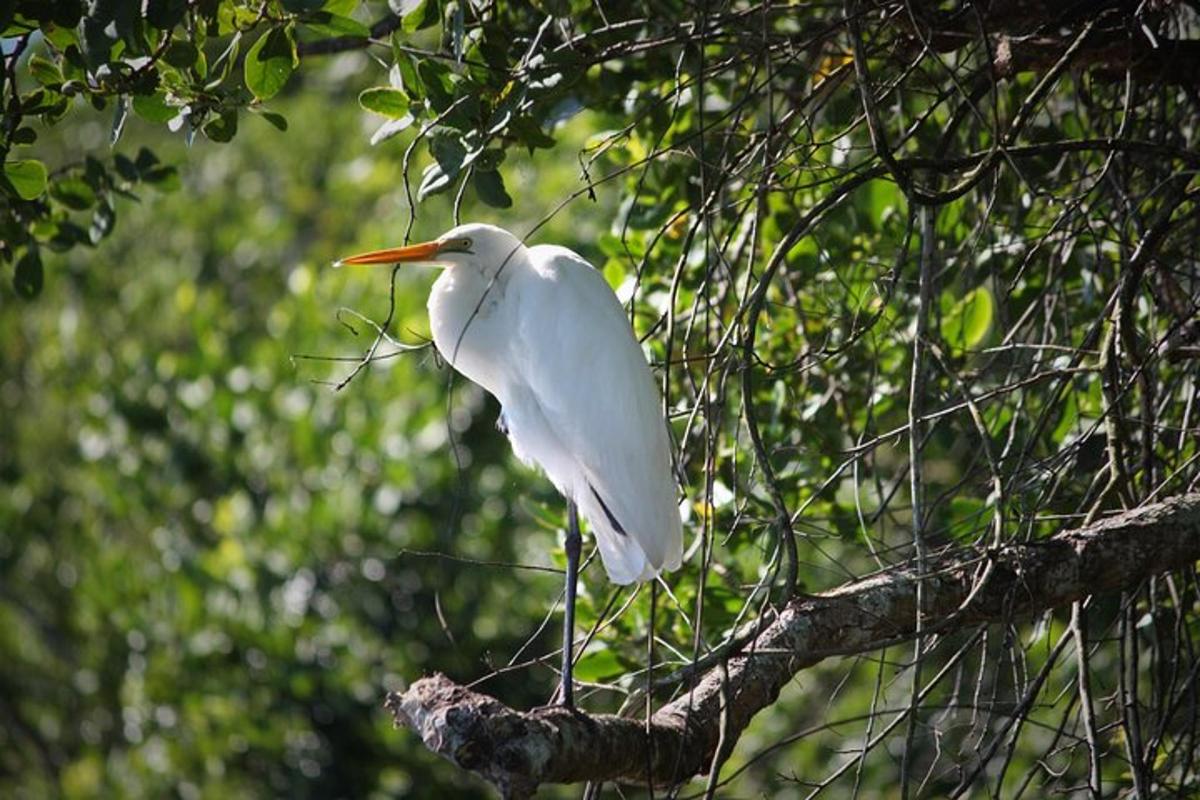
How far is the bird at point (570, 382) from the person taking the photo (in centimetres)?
204

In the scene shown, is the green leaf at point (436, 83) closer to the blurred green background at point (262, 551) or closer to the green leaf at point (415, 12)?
the green leaf at point (415, 12)

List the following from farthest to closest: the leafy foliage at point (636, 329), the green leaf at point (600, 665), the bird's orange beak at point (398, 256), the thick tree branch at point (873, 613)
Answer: the green leaf at point (600, 665)
the bird's orange beak at point (398, 256)
the leafy foliage at point (636, 329)
the thick tree branch at point (873, 613)

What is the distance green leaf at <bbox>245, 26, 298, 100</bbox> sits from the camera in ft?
5.95

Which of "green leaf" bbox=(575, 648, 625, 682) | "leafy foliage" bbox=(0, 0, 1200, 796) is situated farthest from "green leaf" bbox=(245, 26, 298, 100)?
"green leaf" bbox=(575, 648, 625, 682)

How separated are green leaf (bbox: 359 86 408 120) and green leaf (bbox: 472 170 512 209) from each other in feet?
0.42

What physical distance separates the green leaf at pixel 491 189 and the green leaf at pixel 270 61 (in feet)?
0.90

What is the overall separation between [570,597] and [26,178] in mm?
932

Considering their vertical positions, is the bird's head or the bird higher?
the bird's head

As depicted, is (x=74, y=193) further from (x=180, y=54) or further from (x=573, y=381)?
(x=573, y=381)

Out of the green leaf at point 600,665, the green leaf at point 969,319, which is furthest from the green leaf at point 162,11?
the green leaf at point 969,319

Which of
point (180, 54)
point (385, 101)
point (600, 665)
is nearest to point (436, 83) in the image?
point (385, 101)

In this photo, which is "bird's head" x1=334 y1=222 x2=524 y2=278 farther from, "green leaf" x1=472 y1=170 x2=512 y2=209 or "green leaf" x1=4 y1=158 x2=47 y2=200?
"green leaf" x1=4 y1=158 x2=47 y2=200

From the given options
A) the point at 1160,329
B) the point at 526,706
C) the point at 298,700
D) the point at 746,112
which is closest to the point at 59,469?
the point at 298,700

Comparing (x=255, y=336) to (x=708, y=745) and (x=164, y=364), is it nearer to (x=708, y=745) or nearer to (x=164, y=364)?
(x=164, y=364)
